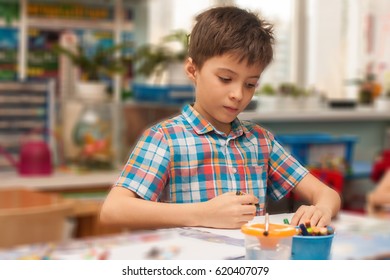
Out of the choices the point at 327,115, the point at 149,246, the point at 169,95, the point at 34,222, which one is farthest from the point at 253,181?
the point at 327,115

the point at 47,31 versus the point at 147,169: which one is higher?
the point at 47,31

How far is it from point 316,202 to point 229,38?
8cm

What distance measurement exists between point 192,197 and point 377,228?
76.5 inches

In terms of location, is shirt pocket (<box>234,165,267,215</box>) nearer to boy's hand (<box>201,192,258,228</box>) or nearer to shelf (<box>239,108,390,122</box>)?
boy's hand (<box>201,192,258,228</box>)

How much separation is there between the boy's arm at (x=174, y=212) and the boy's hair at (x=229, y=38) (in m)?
0.06

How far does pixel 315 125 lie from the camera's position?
11.0 ft

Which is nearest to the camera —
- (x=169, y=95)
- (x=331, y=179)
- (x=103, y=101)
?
(x=331, y=179)

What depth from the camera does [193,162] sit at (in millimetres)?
319

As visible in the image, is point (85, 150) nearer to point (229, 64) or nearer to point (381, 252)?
Result: point (381, 252)

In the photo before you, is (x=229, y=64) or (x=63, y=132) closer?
(x=229, y=64)

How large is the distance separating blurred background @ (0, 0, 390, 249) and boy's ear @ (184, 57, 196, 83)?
1.24m

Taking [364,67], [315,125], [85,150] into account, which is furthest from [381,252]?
[364,67]

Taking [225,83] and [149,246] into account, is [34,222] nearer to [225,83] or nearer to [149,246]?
[149,246]

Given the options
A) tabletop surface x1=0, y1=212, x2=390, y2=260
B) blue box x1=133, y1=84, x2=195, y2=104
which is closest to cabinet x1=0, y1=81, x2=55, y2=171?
blue box x1=133, y1=84, x2=195, y2=104
